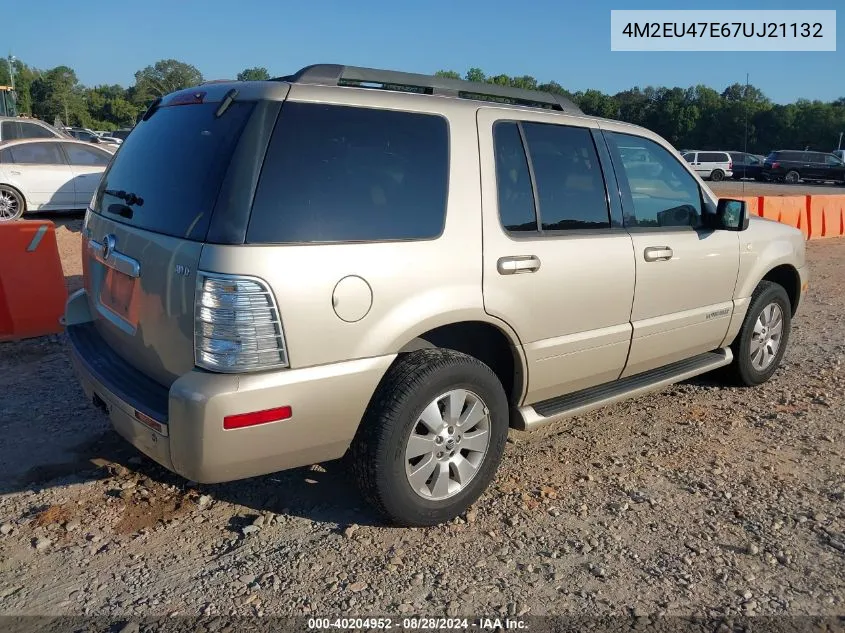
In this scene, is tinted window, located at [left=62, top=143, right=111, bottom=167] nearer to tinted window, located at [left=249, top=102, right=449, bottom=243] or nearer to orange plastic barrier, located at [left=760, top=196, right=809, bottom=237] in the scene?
tinted window, located at [left=249, top=102, right=449, bottom=243]

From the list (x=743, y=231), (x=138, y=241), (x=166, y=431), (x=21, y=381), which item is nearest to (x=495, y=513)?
(x=166, y=431)

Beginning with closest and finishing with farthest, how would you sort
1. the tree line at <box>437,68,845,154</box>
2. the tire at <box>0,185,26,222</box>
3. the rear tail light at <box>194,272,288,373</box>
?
the rear tail light at <box>194,272,288,373</box> → the tire at <box>0,185,26,222</box> → the tree line at <box>437,68,845,154</box>

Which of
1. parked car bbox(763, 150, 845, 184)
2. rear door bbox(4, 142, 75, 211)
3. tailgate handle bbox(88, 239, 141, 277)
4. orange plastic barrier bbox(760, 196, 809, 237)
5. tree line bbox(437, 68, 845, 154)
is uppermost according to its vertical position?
tree line bbox(437, 68, 845, 154)

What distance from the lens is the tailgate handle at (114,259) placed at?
116 inches

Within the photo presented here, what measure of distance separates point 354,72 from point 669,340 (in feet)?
8.17

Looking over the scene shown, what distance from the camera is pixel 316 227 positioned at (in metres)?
2.70

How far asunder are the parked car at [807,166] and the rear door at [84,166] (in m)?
34.0

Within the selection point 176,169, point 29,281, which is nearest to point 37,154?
point 29,281

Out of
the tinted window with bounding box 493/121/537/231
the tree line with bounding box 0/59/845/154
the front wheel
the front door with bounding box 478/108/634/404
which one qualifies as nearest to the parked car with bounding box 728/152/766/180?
the front wheel

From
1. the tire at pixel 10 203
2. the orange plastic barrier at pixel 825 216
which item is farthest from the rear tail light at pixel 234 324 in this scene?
the orange plastic barrier at pixel 825 216

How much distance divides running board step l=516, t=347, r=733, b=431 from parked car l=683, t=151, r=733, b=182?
37284mm

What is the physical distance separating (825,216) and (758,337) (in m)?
11.4

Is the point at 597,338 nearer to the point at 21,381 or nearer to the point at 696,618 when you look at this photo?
the point at 696,618

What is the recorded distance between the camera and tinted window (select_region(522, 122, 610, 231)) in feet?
11.6
